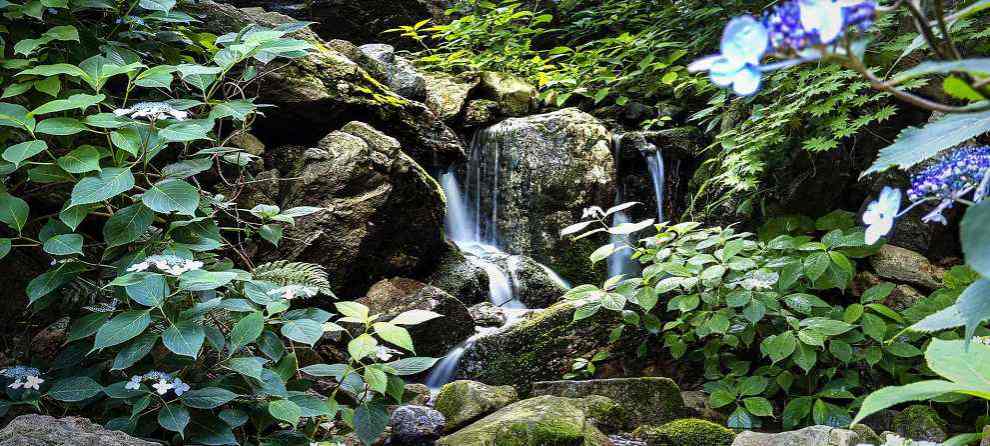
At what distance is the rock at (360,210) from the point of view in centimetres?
403

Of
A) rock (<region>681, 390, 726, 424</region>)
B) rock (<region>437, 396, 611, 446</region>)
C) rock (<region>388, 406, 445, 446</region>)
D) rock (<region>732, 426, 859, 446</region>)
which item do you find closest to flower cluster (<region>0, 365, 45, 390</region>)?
rock (<region>388, 406, 445, 446</region>)

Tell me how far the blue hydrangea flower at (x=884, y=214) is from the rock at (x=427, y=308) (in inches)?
138

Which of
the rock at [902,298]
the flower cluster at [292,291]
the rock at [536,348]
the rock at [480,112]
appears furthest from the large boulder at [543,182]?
the flower cluster at [292,291]

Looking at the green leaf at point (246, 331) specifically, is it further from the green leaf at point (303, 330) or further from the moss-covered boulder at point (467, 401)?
the moss-covered boulder at point (467, 401)

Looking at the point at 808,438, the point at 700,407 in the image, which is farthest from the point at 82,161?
the point at 700,407

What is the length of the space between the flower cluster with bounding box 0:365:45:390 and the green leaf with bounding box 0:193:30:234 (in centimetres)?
49

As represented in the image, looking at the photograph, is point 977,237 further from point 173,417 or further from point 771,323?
point 771,323

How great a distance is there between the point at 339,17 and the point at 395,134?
442 cm

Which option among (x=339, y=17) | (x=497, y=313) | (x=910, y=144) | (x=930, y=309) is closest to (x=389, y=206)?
(x=497, y=313)

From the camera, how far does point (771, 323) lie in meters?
3.82

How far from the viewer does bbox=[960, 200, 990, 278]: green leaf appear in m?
0.57

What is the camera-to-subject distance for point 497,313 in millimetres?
4746

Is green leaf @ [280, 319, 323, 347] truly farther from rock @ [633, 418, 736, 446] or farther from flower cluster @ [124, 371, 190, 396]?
rock @ [633, 418, 736, 446]

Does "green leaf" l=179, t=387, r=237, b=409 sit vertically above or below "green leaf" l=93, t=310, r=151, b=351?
below
